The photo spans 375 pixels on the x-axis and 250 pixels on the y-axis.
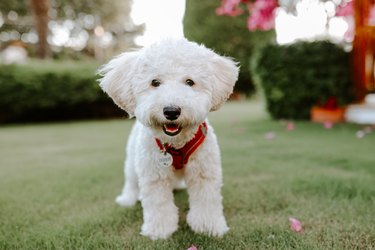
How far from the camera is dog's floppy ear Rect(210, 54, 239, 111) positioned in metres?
2.72

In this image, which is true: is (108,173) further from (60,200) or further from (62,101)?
(62,101)

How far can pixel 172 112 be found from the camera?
2.43 meters

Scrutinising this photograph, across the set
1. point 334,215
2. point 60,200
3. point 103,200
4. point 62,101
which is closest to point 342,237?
point 334,215

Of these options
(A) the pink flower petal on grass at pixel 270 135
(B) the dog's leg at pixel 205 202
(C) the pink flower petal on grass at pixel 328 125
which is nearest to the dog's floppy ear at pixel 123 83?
(B) the dog's leg at pixel 205 202

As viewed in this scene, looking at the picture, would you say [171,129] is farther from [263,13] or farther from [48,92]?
[48,92]

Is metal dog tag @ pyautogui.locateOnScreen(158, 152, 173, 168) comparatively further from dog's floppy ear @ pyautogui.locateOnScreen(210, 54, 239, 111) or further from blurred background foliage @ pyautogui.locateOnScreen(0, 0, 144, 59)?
blurred background foliage @ pyautogui.locateOnScreen(0, 0, 144, 59)

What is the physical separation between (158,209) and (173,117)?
783mm

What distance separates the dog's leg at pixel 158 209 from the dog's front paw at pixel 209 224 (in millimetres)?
135

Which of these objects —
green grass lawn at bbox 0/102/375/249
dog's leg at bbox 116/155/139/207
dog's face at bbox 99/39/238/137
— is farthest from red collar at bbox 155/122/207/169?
dog's leg at bbox 116/155/139/207

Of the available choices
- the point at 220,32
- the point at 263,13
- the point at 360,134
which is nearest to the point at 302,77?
the point at 263,13

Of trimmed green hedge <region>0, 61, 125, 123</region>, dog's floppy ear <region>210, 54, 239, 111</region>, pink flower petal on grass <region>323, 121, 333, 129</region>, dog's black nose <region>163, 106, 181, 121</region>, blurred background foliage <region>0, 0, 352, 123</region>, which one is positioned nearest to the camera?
dog's black nose <region>163, 106, 181, 121</region>

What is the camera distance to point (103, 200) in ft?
12.6

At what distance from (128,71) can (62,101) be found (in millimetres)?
10235

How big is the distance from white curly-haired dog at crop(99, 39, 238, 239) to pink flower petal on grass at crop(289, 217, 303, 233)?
17.9 inches
